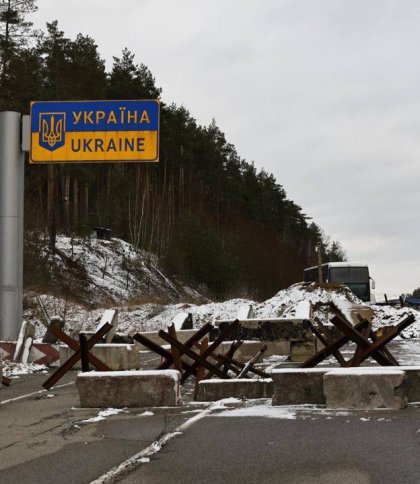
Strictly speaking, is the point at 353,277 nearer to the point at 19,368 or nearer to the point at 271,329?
the point at 271,329

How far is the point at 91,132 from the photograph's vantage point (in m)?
21.3

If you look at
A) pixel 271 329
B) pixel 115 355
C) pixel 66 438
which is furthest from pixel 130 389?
pixel 271 329

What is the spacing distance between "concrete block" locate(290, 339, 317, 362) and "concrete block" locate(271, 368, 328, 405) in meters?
9.14

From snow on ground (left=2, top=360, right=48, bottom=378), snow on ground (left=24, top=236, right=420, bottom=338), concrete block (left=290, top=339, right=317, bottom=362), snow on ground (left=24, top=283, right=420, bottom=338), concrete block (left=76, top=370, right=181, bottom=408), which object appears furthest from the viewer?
snow on ground (left=24, top=236, right=420, bottom=338)

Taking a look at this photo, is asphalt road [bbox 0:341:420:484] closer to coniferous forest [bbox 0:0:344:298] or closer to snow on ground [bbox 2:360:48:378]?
snow on ground [bbox 2:360:48:378]

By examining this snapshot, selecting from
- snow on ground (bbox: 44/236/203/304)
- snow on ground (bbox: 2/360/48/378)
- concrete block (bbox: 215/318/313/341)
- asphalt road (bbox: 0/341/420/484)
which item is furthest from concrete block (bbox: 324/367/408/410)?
snow on ground (bbox: 44/236/203/304)

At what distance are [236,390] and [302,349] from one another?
8548mm

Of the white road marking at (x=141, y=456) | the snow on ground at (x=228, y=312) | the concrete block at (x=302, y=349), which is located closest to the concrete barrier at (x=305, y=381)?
the white road marking at (x=141, y=456)

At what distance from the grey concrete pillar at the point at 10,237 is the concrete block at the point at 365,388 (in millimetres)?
12498

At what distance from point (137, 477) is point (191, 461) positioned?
2.02ft

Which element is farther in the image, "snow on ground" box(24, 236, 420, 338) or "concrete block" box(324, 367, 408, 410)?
"snow on ground" box(24, 236, 420, 338)

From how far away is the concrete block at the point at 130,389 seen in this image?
30.3 feet

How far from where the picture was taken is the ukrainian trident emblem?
833 inches

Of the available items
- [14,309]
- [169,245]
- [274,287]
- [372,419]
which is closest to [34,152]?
[14,309]
